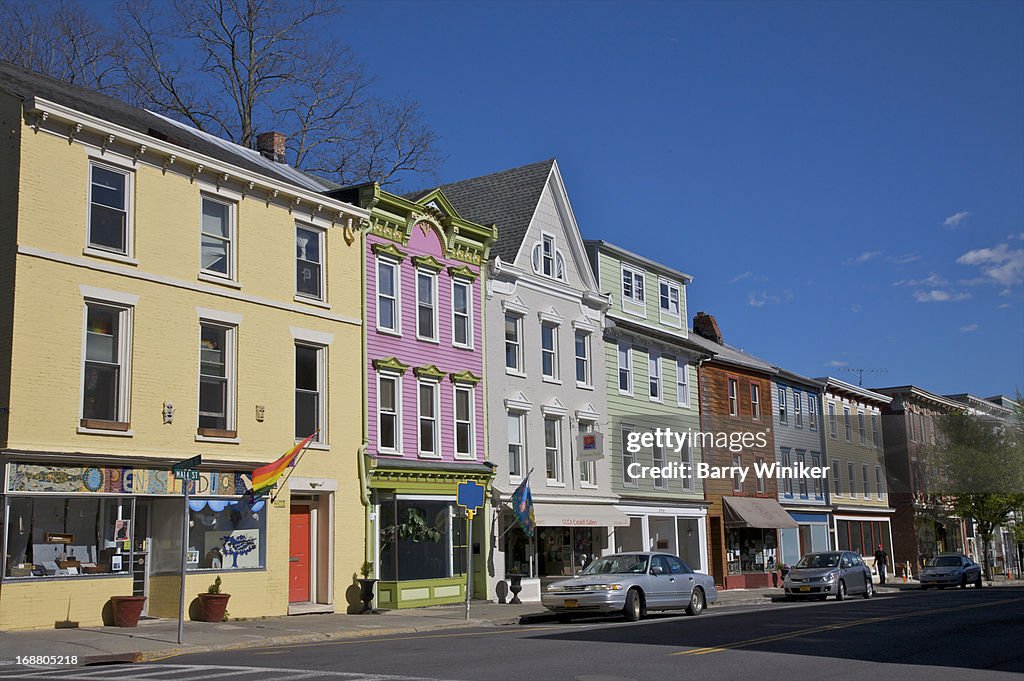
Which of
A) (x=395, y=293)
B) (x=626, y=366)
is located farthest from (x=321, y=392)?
(x=626, y=366)

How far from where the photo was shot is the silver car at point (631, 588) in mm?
23406

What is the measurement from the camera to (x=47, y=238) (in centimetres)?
2061

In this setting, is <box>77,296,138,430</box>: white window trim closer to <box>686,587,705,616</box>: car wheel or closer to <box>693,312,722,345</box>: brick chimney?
<box>686,587,705,616</box>: car wheel

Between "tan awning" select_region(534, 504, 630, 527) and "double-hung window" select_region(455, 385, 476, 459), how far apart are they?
11.1 feet

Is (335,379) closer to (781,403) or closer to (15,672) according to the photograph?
(15,672)

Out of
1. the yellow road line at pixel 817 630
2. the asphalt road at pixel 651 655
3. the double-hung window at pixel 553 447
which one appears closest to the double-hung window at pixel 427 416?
the double-hung window at pixel 553 447

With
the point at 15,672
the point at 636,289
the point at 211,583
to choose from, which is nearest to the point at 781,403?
the point at 636,289

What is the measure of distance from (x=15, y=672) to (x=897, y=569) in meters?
56.4

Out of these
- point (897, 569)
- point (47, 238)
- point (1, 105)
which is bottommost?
point (897, 569)

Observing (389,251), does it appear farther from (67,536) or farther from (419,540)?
(67,536)

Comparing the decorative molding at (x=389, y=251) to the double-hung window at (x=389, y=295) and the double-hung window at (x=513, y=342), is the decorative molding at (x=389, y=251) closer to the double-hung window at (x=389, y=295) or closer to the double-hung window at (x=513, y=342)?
the double-hung window at (x=389, y=295)

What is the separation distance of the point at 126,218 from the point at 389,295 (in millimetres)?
8428

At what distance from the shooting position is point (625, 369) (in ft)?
131

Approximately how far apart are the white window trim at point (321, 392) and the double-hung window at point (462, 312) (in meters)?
5.54
